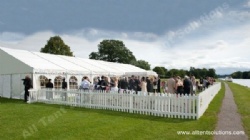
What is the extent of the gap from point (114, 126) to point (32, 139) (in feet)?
8.77

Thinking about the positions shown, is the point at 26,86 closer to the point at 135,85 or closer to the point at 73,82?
the point at 73,82

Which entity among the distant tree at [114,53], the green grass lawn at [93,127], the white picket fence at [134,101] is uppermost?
the distant tree at [114,53]

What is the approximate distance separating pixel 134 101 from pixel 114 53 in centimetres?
5745

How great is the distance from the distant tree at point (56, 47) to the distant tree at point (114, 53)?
49.9 ft

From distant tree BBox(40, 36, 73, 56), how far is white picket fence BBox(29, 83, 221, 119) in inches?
1561

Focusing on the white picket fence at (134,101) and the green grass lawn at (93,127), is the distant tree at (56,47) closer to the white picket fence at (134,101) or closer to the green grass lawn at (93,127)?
the white picket fence at (134,101)

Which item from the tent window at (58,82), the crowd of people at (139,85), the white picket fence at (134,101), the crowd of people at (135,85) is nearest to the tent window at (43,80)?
the tent window at (58,82)

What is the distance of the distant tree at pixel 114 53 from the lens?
69.1m

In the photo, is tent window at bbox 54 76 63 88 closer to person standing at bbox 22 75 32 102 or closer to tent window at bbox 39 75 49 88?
tent window at bbox 39 75 49 88

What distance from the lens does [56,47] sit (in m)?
55.0

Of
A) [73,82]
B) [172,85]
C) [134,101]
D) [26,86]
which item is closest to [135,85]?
[172,85]

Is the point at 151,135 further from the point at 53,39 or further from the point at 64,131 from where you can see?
the point at 53,39

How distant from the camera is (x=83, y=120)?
31.7 ft

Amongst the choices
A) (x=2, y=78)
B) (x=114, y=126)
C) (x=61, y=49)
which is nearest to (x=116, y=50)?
(x=61, y=49)
